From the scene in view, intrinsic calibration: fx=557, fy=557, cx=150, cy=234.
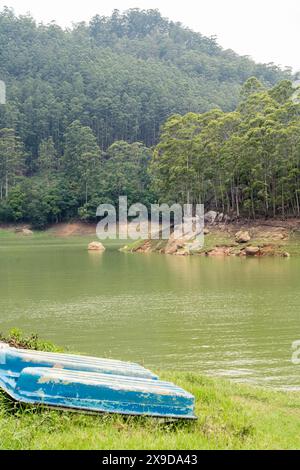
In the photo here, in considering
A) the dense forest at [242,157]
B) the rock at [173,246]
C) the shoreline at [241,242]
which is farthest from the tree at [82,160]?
the rock at [173,246]

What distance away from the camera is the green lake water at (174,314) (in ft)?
38.0

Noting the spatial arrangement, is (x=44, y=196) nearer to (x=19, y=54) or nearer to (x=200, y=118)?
(x=200, y=118)

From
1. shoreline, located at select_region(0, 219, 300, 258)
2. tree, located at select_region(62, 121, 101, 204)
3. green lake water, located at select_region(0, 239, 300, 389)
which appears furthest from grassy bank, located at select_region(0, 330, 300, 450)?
tree, located at select_region(62, 121, 101, 204)

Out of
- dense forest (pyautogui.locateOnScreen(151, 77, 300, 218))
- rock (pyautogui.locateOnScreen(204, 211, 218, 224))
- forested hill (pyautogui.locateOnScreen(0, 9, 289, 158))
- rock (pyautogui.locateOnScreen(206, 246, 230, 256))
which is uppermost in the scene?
forested hill (pyautogui.locateOnScreen(0, 9, 289, 158))

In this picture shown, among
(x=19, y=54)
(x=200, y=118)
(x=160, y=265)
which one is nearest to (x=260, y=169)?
(x=200, y=118)

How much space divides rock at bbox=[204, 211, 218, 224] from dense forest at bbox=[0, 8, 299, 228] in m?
1.50

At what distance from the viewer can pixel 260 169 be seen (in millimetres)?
44406

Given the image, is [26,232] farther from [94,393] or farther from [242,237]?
[94,393]

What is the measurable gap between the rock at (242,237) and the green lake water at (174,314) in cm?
994

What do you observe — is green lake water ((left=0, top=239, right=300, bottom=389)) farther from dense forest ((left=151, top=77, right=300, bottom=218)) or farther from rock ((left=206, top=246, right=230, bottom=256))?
dense forest ((left=151, top=77, right=300, bottom=218))

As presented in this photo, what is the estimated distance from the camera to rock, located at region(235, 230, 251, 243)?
136 feet

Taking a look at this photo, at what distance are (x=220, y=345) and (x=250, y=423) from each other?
274 inches

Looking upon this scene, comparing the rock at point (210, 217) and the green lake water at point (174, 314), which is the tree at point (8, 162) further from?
the green lake water at point (174, 314)

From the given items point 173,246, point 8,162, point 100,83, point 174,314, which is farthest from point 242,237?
point 100,83
